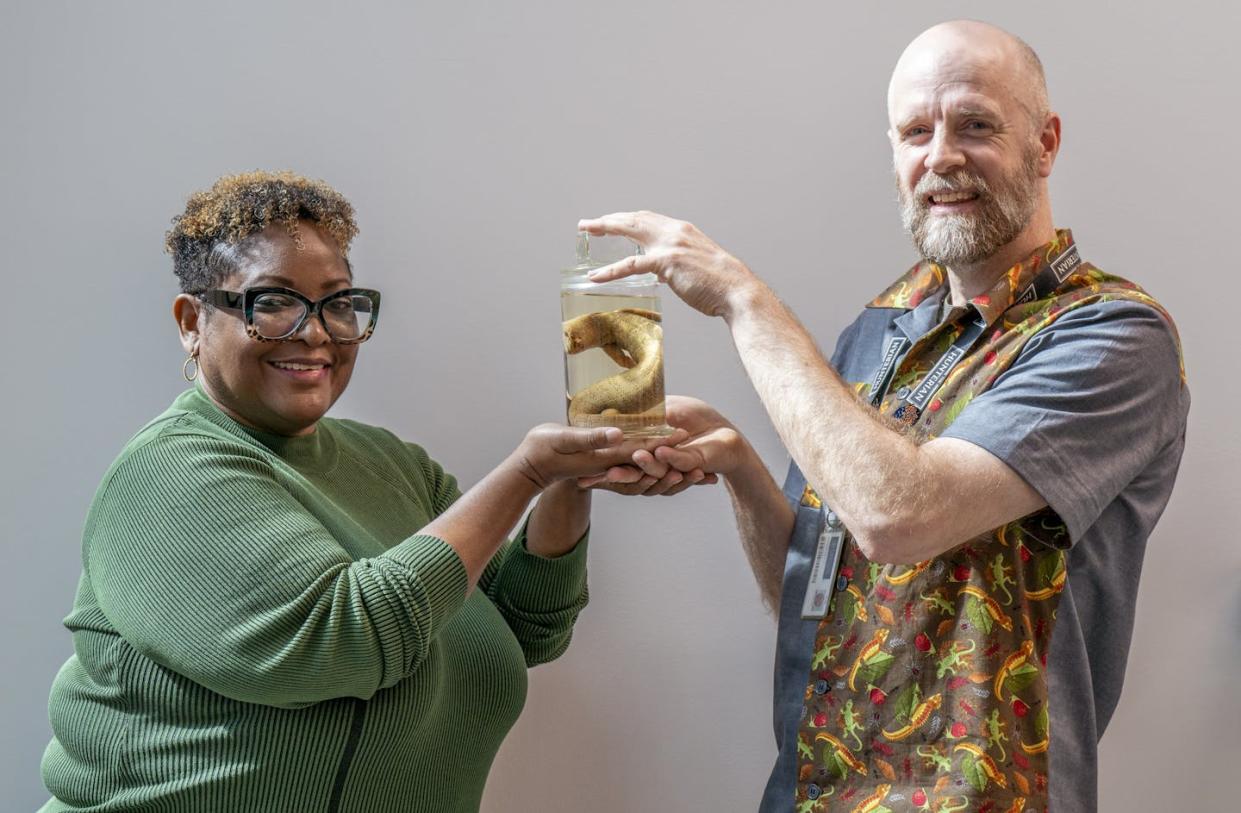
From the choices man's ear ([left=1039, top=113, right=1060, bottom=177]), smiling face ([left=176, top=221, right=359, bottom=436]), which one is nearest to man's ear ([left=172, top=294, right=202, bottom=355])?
smiling face ([left=176, top=221, right=359, bottom=436])

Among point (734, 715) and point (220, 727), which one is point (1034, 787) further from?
point (220, 727)

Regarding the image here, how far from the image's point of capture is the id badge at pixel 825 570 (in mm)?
1628

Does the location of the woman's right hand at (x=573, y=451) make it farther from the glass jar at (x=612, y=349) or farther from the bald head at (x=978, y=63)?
the bald head at (x=978, y=63)

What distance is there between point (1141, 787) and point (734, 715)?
73 centimetres

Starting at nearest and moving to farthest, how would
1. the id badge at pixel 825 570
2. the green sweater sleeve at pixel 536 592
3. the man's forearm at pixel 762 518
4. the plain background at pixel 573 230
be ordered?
1. the id badge at pixel 825 570
2. the man's forearm at pixel 762 518
3. the green sweater sleeve at pixel 536 592
4. the plain background at pixel 573 230

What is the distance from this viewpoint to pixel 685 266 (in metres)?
1.53

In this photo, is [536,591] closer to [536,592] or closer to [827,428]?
[536,592]

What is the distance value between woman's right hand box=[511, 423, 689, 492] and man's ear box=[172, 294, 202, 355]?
1.52ft

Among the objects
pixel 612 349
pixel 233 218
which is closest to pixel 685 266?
pixel 612 349

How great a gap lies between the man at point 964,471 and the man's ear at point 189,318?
54 cm

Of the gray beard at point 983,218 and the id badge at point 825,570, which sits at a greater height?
the gray beard at point 983,218

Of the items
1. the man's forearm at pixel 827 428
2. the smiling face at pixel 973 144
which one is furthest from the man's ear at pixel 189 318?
the smiling face at pixel 973 144

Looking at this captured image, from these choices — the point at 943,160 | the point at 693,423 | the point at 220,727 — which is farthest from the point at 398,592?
the point at 943,160

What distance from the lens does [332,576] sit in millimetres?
1436
